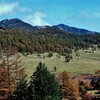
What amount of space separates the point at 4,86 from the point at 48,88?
15571mm

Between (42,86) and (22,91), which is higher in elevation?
(42,86)

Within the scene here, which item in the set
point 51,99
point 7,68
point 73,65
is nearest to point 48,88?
point 51,99

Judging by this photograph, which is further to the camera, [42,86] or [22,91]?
[22,91]

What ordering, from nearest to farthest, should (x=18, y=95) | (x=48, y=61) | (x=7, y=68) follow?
(x=18, y=95)
(x=7, y=68)
(x=48, y=61)

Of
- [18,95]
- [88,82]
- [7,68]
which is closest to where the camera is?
[18,95]

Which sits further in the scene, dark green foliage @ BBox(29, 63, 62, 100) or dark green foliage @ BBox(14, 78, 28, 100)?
dark green foliage @ BBox(14, 78, 28, 100)

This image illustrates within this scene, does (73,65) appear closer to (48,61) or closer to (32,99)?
(48,61)

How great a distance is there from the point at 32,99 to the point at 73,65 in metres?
132

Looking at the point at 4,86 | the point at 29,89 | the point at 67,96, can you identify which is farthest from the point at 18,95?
the point at 67,96

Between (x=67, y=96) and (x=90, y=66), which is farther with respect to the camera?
(x=90, y=66)

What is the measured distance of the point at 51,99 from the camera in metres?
39.8

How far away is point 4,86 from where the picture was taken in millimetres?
55250

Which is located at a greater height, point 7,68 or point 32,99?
point 7,68

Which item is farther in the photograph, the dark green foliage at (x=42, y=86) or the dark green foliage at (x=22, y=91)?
the dark green foliage at (x=22, y=91)
